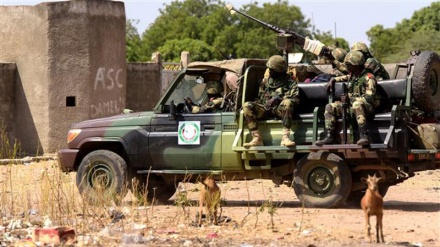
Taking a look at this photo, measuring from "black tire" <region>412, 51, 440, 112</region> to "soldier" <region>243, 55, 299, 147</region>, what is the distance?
1.53 m

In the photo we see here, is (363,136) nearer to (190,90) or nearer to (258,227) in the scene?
(258,227)

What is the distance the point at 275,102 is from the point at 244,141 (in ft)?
2.10

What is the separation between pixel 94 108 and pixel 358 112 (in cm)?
1144

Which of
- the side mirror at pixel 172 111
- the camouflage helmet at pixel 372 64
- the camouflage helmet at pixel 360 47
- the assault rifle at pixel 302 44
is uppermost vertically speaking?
the assault rifle at pixel 302 44

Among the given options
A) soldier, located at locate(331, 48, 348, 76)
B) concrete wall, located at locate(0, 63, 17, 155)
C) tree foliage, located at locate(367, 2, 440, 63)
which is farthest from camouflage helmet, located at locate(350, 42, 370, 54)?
tree foliage, located at locate(367, 2, 440, 63)

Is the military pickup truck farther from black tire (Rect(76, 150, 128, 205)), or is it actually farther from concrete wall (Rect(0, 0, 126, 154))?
concrete wall (Rect(0, 0, 126, 154))

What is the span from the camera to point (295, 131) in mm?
13172

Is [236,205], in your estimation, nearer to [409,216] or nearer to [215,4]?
[409,216]

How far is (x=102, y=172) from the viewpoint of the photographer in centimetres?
1409

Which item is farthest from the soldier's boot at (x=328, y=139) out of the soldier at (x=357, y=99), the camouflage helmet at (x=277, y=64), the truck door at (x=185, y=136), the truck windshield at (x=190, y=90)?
the truck windshield at (x=190, y=90)

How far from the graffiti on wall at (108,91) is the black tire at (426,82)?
10.9 meters

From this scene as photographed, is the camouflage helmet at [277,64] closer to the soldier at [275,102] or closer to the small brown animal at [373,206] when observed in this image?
the soldier at [275,102]

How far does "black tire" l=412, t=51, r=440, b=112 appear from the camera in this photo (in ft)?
43.2

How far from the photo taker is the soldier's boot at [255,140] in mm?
13170
